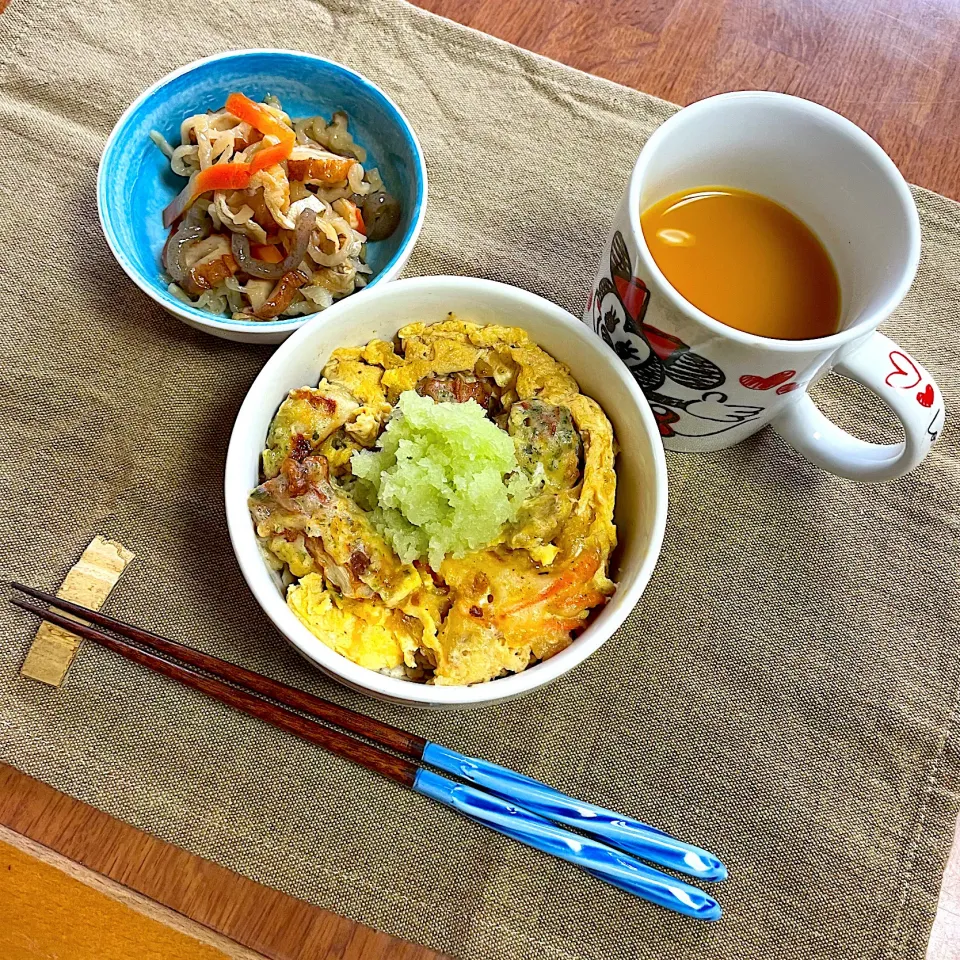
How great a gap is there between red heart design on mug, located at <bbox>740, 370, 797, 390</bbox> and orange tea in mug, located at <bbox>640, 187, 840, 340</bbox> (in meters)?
0.10

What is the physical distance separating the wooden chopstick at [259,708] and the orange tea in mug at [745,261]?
2.95 feet

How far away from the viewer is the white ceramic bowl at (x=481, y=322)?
1145mm

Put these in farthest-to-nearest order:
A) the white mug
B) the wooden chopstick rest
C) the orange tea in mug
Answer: the wooden chopstick rest < the orange tea in mug < the white mug

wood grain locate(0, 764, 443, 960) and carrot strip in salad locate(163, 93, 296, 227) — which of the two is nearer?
wood grain locate(0, 764, 443, 960)

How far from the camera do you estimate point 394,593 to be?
1201 mm

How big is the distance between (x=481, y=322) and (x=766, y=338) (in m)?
0.51

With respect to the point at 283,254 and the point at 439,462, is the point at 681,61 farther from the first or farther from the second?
the point at 439,462

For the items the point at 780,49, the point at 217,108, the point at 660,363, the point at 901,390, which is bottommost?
the point at 217,108

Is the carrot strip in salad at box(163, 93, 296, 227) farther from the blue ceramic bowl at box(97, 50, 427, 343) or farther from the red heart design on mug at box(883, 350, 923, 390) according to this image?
the red heart design on mug at box(883, 350, 923, 390)

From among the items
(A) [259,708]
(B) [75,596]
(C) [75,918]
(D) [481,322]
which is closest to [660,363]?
(D) [481,322]

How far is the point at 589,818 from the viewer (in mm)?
1302

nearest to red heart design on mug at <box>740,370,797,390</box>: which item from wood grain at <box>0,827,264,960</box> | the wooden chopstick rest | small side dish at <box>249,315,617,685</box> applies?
small side dish at <box>249,315,617,685</box>

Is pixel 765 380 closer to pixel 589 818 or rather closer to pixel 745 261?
pixel 745 261

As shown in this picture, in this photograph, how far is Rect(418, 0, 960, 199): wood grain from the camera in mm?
1857
